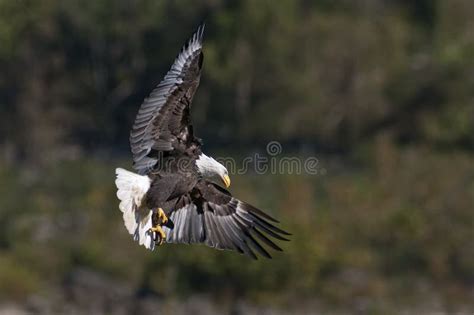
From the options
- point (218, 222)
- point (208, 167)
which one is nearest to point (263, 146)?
point (218, 222)

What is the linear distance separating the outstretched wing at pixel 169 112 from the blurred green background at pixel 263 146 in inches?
458

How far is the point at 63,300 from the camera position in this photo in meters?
23.7

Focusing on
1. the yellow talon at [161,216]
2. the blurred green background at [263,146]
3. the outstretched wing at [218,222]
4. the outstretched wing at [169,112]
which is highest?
the blurred green background at [263,146]

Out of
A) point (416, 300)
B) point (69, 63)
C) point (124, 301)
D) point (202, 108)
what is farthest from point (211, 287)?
point (69, 63)

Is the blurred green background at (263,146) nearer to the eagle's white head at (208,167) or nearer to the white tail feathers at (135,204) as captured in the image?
the eagle's white head at (208,167)

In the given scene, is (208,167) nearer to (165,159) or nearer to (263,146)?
(165,159)

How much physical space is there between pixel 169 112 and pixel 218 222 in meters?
1.38

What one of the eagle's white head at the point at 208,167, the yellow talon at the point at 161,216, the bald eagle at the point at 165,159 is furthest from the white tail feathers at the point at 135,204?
the eagle's white head at the point at 208,167

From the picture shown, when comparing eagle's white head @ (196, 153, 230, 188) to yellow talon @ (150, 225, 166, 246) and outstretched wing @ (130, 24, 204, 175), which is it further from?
yellow talon @ (150, 225, 166, 246)

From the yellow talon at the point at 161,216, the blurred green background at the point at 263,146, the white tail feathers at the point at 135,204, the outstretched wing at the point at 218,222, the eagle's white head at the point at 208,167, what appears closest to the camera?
the white tail feathers at the point at 135,204

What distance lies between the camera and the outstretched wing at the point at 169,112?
1105 centimetres

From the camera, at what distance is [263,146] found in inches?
1129

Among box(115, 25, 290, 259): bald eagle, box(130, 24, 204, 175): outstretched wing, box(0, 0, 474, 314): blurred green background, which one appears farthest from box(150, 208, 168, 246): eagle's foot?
box(0, 0, 474, 314): blurred green background

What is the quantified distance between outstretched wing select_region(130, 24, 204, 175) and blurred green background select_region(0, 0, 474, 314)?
38.2 feet
